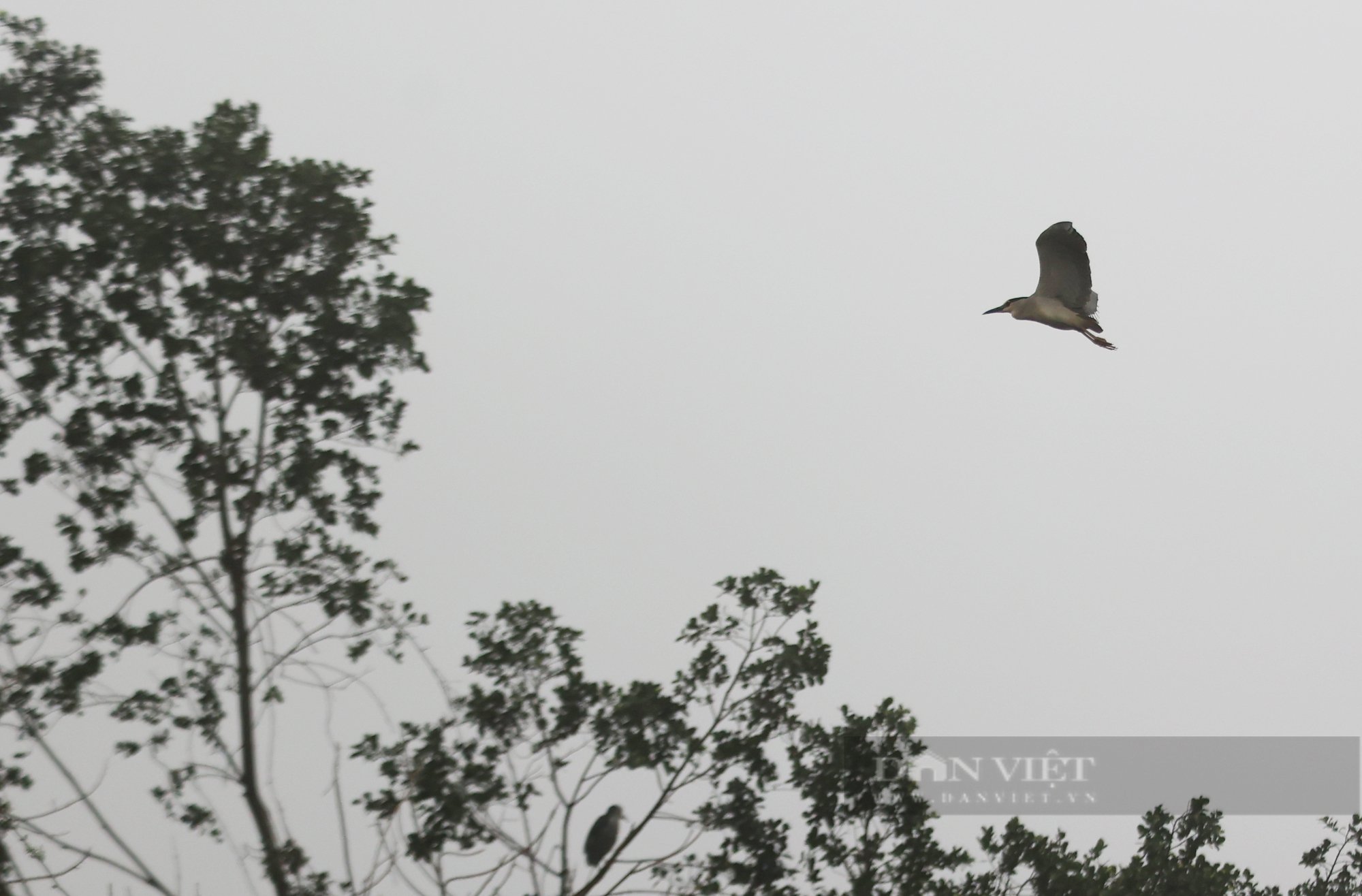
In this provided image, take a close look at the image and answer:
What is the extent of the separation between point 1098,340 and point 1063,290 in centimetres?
38

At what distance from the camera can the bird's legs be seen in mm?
8664

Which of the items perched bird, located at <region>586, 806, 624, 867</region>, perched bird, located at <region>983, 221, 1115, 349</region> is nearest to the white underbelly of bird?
perched bird, located at <region>983, 221, 1115, 349</region>

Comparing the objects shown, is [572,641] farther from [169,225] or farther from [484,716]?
[169,225]

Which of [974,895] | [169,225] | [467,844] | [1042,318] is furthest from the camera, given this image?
[1042,318]

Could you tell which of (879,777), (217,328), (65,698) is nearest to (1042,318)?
(879,777)

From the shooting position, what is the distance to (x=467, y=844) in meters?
7.31

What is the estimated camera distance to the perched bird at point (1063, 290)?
870 cm

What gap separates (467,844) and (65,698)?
95.1 inches

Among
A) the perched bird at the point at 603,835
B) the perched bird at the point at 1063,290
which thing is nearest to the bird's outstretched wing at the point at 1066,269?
the perched bird at the point at 1063,290

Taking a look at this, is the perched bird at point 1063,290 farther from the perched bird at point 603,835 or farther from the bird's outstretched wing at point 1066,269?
the perched bird at point 603,835

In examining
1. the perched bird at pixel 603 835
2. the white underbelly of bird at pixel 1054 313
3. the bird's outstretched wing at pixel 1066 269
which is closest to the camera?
the perched bird at pixel 603 835

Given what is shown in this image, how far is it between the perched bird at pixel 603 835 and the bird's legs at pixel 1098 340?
3.88m

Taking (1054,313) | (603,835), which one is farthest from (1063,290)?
(603,835)

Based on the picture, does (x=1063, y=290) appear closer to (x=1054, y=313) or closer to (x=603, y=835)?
(x=1054, y=313)
